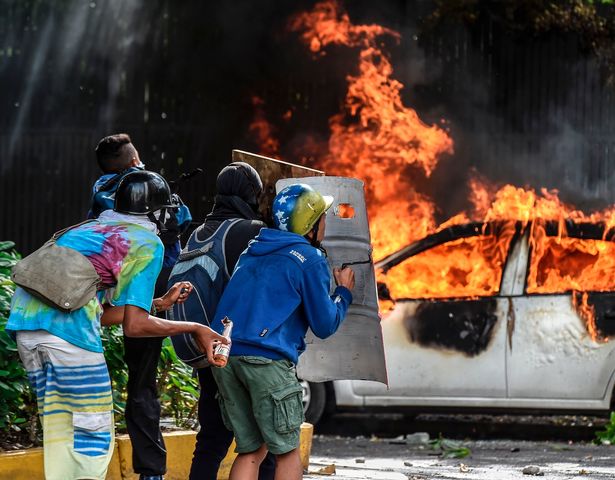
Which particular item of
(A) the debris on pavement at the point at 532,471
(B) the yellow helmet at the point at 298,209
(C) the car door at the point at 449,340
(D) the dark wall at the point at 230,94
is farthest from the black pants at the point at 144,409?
(D) the dark wall at the point at 230,94

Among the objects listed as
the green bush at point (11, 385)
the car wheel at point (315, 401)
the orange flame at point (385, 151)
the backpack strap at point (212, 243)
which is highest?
the orange flame at point (385, 151)

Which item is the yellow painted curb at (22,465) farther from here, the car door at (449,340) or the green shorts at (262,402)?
the car door at (449,340)

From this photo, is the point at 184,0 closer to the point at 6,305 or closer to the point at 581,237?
the point at 581,237

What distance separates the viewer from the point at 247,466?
16.7 ft

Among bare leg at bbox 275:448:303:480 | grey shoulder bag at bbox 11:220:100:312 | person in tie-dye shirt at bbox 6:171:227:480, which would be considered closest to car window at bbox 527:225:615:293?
bare leg at bbox 275:448:303:480

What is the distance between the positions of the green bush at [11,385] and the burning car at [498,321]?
3990mm

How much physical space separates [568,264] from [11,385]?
5.16 metres

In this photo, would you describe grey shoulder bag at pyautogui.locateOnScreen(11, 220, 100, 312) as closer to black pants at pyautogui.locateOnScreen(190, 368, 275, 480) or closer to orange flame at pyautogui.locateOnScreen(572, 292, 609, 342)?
black pants at pyautogui.locateOnScreen(190, 368, 275, 480)

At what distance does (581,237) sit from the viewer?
9.75 m

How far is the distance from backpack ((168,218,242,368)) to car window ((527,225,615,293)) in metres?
4.61

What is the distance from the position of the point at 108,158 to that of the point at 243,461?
1.74 m

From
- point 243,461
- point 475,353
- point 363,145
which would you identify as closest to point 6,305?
point 243,461

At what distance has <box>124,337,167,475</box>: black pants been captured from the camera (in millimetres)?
5445

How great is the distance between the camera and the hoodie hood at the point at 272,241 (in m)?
5.12
